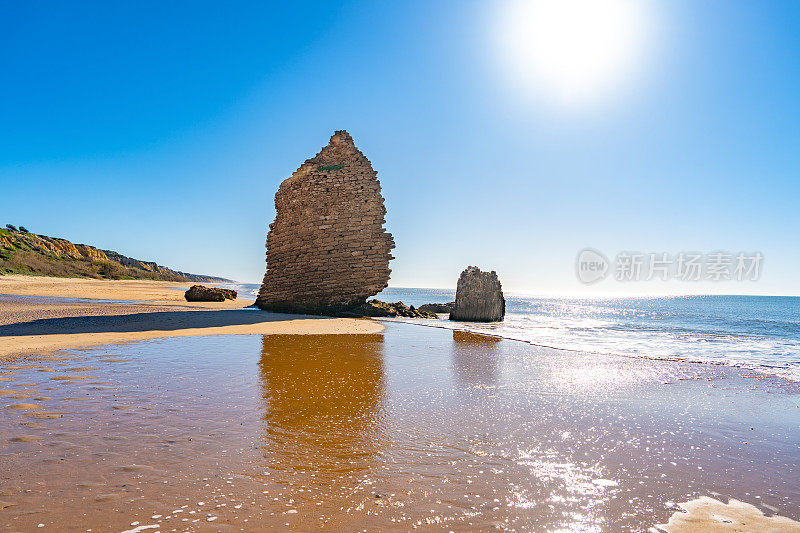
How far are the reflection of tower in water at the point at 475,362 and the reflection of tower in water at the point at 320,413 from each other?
43.3 inches

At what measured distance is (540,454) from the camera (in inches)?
101

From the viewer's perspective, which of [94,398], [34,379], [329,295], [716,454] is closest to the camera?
[716,454]

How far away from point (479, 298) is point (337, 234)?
Answer: 7.23m

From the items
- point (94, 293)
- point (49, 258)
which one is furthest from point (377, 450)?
point (49, 258)

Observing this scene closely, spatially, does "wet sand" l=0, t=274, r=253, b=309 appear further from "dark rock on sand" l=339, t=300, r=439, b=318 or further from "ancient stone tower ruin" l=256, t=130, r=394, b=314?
"dark rock on sand" l=339, t=300, r=439, b=318

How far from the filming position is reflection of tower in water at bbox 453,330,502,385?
4.87m

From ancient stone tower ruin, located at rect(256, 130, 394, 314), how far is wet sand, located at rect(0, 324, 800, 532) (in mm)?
10615

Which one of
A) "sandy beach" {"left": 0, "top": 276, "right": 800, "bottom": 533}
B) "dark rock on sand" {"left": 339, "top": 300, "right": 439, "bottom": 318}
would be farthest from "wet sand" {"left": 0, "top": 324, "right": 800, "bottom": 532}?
"dark rock on sand" {"left": 339, "top": 300, "right": 439, "bottom": 318}

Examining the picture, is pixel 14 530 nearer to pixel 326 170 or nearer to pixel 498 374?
pixel 498 374

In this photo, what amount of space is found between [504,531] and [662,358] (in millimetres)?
7714

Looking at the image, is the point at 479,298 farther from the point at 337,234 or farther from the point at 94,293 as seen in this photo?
the point at 94,293

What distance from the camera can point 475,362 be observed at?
6117 mm

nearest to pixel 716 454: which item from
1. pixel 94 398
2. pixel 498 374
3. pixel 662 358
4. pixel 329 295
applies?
pixel 498 374

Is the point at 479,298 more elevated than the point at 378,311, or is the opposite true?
the point at 479,298
